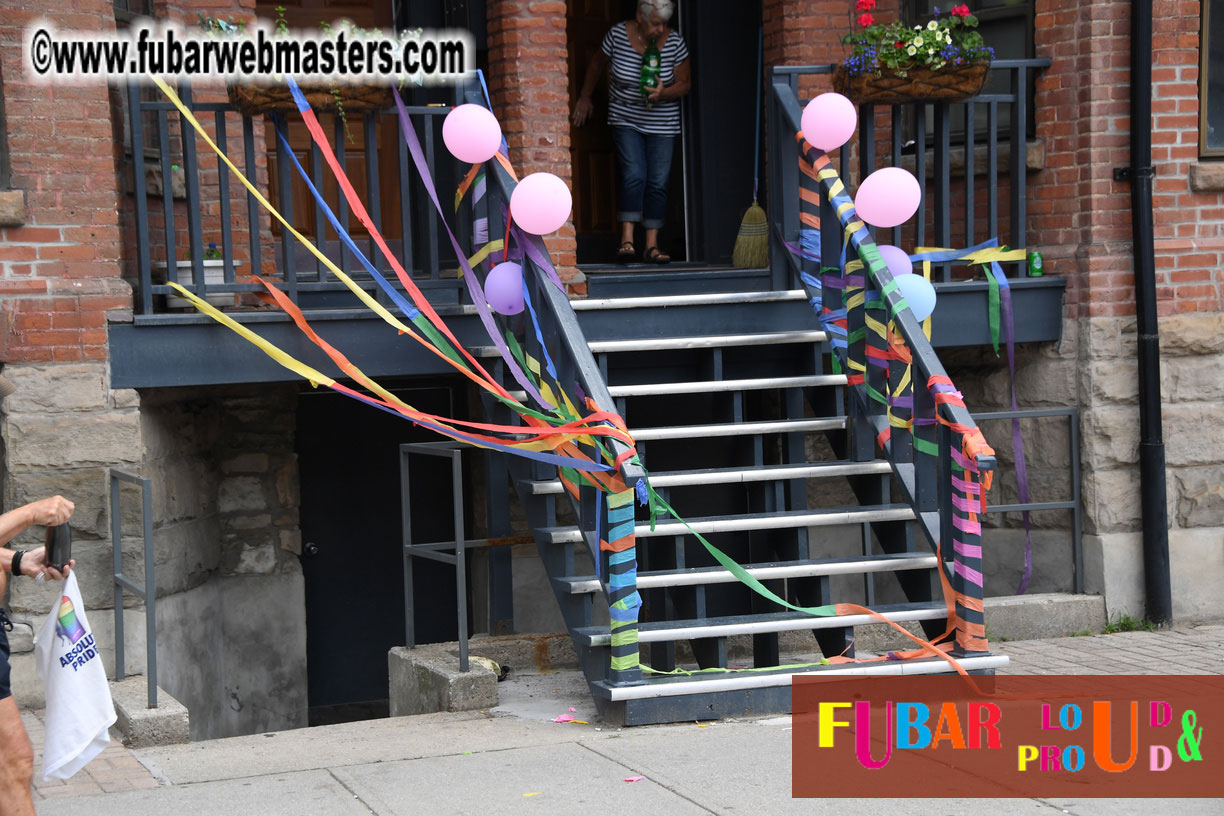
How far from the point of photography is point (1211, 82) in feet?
23.6

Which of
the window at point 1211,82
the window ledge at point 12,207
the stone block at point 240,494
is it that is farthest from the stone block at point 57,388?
the window at point 1211,82

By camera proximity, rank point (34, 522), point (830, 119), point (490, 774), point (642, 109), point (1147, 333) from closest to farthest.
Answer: point (34, 522)
point (490, 774)
point (830, 119)
point (1147, 333)
point (642, 109)

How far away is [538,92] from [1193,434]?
12.5 feet

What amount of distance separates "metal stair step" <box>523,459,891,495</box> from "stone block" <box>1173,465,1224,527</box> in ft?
6.77

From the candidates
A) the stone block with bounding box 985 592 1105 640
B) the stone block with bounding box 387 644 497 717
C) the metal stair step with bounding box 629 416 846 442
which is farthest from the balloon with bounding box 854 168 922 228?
the stone block with bounding box 387 644 497 717

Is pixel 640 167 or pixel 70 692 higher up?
pixel 640 167

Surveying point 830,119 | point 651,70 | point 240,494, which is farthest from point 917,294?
point 240,494

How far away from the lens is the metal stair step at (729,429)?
6.04 m

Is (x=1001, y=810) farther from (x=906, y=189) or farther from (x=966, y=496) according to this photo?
(x=906, y=189)

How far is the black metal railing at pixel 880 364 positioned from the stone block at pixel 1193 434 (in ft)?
6.28

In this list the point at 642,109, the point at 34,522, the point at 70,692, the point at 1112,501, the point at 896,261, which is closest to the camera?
the point at 34,522

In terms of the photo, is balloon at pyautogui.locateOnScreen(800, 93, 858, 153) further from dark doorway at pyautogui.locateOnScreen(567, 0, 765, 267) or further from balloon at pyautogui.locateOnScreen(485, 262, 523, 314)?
dark doorway at pyautogui.locateOnScreen(567, 0, 765, 267)

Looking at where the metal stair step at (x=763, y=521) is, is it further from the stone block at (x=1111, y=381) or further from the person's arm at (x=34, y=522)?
the person's arm at (x=34, y=522)

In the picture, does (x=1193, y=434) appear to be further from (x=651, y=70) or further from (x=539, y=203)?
(x=539, y=203)
